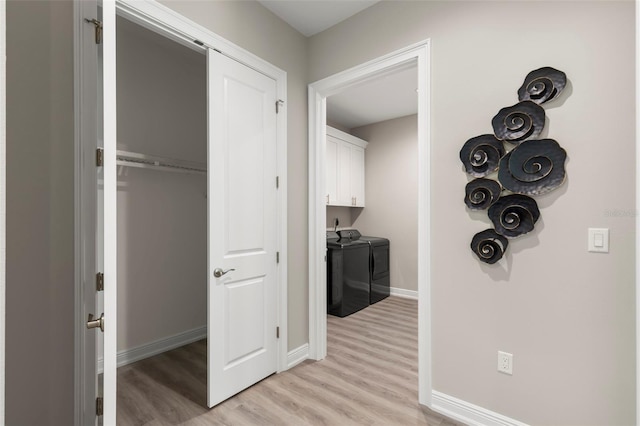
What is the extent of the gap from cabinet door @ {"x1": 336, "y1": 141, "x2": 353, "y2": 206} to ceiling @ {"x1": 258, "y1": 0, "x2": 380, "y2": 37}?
2.25m

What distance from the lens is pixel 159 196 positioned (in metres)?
2.95

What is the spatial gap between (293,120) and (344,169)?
7.55 feet

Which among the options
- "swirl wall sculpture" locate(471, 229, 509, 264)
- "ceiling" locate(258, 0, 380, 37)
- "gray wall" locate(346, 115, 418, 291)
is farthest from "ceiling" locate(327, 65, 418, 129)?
"swirl wall sculpture" locate(471, 229, 509, 264)

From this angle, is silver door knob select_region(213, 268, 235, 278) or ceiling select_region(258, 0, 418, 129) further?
ceiling select_region(258, 0, 418, 129)

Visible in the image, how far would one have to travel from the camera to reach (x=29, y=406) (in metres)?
1.34

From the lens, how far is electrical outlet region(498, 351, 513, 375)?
1.79m

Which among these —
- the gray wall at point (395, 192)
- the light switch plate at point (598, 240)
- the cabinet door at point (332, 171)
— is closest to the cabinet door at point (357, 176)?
the gray wall at point (395, 192)

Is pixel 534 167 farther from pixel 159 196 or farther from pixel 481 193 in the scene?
pixel 159 196

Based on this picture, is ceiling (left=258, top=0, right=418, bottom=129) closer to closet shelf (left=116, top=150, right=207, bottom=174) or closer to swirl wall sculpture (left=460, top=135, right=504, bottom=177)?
swirl wall sculpture (left=460, top=135, right=504, bottom=177)

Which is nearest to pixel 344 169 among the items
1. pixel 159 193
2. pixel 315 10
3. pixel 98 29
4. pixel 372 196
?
pixel 372 196

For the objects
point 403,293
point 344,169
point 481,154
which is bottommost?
point 403,293

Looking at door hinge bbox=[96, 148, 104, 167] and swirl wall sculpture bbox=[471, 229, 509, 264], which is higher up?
door hinge bbox=[96, 148, 104, 167]

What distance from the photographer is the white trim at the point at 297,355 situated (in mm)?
2590

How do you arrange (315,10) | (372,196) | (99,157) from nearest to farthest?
(99,157), (315,10), (372,196)
